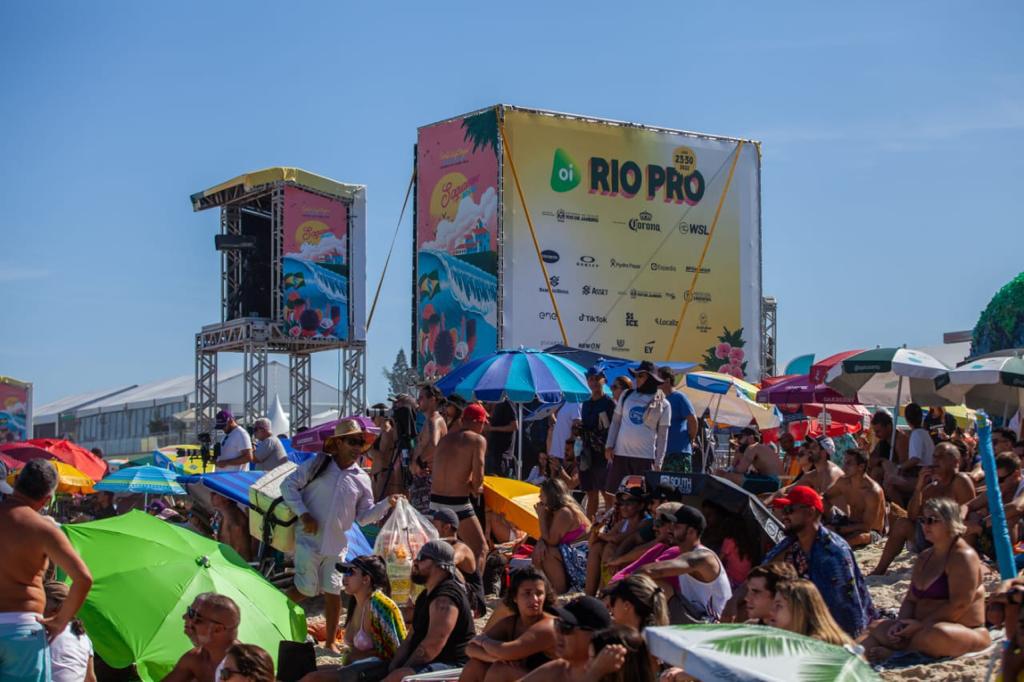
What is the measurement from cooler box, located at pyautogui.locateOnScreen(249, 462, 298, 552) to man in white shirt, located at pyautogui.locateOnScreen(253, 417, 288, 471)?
11.5 feet

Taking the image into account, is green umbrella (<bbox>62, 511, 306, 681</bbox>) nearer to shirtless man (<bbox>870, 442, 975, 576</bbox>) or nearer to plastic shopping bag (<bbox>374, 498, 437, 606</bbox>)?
plastic shopping bag (<bbox>374, 498, 437, 606</bbox>)

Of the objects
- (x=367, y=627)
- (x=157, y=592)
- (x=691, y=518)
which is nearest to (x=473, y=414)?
(x=367, y=627)

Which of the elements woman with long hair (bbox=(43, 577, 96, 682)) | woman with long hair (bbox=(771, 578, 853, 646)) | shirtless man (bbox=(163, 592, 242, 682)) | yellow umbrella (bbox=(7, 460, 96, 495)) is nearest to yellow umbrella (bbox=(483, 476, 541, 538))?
shirtless man (bbox=(163, 592, 242, 682))

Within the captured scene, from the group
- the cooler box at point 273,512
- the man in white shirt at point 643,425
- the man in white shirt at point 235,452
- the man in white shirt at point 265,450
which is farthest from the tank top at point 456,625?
the man in white shirt at point 265,450

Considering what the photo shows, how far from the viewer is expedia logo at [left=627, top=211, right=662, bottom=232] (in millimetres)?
21875

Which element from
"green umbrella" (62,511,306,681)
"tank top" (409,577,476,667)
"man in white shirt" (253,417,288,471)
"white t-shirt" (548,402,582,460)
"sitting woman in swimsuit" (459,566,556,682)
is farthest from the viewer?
"man in white shirt" (253,417,288,471)

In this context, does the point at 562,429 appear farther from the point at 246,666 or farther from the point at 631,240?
the point at 631,240

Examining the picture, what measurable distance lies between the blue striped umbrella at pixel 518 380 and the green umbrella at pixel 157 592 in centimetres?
457

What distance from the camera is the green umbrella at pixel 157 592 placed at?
7.27m

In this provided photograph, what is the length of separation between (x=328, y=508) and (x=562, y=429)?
18.5 ft

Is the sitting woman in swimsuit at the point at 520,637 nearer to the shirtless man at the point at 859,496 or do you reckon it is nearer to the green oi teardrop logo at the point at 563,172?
the shirtless man at the point at 859,496

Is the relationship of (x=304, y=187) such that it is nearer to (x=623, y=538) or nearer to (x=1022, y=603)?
(x=623, y=538)

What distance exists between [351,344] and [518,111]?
11807 mm

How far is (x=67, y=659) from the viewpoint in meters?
6.05
